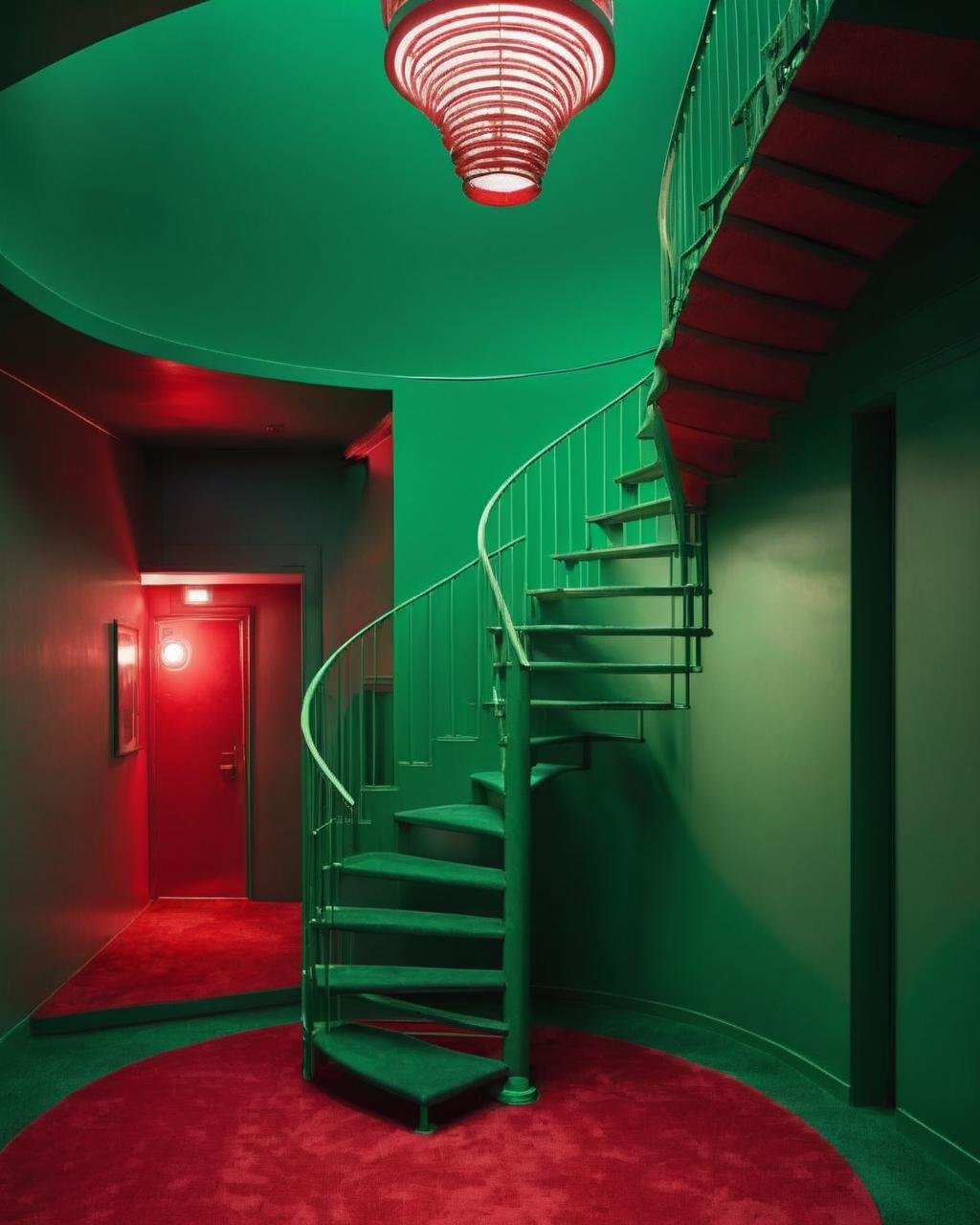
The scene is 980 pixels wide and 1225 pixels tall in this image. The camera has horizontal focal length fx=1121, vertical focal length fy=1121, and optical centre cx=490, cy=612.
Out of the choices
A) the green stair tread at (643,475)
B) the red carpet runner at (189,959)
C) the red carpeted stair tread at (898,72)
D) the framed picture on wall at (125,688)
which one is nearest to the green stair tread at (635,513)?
the green stair tread at (643,475)

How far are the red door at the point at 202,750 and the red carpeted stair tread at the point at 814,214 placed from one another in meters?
5.83

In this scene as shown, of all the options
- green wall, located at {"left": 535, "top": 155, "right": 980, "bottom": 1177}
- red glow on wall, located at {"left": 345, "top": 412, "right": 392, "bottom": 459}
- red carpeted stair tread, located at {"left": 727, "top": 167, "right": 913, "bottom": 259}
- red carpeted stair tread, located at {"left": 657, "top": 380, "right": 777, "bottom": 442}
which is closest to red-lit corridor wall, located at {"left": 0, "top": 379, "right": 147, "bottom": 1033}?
red glow on wall, located at {"left": 345, "top": 412, "right": 392, "bottom": 459}

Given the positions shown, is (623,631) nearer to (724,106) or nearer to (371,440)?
(371,440)

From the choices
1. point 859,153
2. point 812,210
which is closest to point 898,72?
point 859,153

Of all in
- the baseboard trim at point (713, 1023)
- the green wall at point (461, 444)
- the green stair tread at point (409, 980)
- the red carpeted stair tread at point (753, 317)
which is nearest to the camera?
the red carpeted stair tread at point (753, 317)

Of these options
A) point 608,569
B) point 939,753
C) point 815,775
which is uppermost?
point 608,569

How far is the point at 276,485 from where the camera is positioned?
759 centimetres

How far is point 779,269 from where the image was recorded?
3.75m

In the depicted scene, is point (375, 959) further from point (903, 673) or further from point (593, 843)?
point (903, 673)

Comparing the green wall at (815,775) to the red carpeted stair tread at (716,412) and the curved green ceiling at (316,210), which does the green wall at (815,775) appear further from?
the curved green ceiling at (316,210)

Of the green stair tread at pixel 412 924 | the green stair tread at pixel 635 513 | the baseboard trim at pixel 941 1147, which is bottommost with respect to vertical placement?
the baseboard trim at pixel 941 1147

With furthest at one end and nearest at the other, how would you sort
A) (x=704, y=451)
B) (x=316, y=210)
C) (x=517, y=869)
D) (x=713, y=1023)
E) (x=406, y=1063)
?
(x=316, y=210)
(x=713, y=1023)
(x=704, y=451)
(x=517, y=869)
(x=406, y=1063)

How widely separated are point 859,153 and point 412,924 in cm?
346

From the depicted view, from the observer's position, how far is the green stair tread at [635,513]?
17.1 feet
